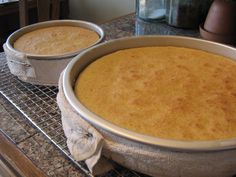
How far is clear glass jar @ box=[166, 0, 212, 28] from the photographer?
114 cm

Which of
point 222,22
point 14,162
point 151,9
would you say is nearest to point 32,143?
point 14,162

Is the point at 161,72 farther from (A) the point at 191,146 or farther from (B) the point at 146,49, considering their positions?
(A) the point at 191,146

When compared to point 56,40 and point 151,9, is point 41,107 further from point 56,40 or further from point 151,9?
point 151,9

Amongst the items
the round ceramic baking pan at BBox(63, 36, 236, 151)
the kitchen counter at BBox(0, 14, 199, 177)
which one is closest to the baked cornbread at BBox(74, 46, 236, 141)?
the round ceramic baking pan at BBox(63, 36, 236, 151)

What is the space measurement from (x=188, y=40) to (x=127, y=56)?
0.17m

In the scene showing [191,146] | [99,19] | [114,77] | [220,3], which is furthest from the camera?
[99,19]

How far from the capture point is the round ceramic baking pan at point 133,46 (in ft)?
1.51

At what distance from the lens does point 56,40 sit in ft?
2.98

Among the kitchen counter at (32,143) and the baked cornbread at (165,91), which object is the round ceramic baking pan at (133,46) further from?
the kitchen counter at (32,143)

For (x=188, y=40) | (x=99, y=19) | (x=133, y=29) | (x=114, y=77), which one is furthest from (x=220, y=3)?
(x=99, y=19)

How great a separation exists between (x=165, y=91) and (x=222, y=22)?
1.51ft

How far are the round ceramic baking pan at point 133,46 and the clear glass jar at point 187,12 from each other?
371mm

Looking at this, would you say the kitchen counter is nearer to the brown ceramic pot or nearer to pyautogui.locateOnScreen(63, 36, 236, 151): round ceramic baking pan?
pyautogui.locateOnScreen(63, 36, 236, 151): round ceramic baking pan

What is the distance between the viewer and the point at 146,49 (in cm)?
82
